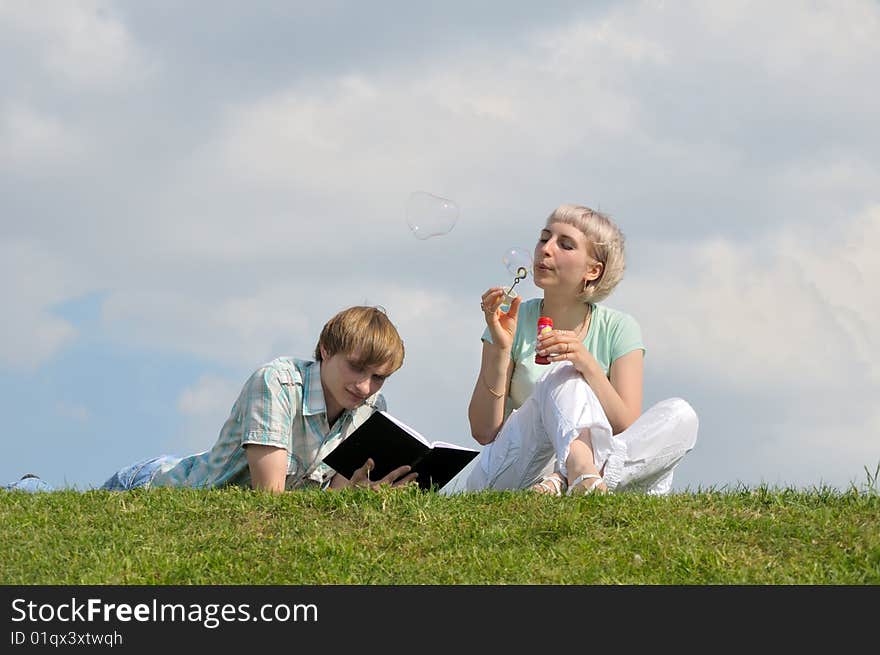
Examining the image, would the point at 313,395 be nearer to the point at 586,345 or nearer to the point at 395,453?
the point at 395,453

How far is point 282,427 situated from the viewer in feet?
29.3

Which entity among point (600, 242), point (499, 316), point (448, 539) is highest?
point (600, 242)

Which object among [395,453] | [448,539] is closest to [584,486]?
[448,539]

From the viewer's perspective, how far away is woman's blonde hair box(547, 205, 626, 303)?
9.49m

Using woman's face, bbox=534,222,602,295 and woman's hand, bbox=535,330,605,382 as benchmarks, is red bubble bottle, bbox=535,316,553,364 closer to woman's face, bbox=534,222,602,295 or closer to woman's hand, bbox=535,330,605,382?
woman's hand, bbox=535,330,605,382

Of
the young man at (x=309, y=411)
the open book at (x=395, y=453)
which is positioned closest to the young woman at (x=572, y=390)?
the open book at (x=395, y=453)

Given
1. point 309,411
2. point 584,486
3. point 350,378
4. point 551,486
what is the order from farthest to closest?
point 309,411
point 350,378
point 551,486
point 584,486

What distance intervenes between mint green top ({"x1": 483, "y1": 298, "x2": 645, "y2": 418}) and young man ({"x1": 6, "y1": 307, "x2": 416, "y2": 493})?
0.99m

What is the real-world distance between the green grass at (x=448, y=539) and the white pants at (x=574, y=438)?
0.46 metres

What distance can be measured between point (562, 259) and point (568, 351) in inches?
40.5

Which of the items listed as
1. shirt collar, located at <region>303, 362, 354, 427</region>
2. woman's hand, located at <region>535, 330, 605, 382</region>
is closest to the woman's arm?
woman's hand, located at <region>535, 330, 605, 382</region>
